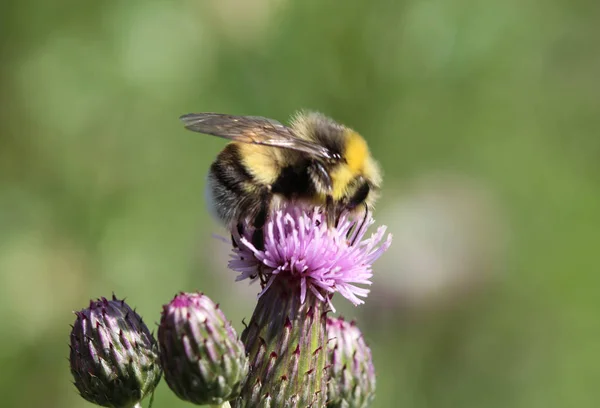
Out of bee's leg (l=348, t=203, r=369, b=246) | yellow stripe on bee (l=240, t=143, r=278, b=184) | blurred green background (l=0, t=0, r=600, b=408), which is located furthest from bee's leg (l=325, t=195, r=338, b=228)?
blurred green background (l=0, t=0, r=600, b=408)

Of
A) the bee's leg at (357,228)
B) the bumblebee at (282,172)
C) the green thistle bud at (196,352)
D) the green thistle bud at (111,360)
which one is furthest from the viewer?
the bee's leg at (357,228)

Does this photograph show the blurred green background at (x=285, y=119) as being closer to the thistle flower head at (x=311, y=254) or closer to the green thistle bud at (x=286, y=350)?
A: the thistle flower head at (x=311, y=254)

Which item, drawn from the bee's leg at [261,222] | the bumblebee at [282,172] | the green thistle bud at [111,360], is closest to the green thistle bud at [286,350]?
the bee's leg at [261,222]

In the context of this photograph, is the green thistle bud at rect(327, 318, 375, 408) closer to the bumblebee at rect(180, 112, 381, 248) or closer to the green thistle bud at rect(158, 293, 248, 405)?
the bumblebee at rect(180, 112, 381, 248)

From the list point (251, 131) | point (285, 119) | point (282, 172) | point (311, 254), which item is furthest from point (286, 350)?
point (285, 119)

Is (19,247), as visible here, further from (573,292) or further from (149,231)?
(573,292)

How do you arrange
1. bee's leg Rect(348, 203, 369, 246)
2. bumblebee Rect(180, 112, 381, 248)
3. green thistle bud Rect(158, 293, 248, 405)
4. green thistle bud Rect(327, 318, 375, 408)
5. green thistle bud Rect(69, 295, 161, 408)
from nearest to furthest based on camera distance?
1. green thistle bud Rect(158, 293, 248, 405)
2. green thistle bud Rect(69, 295, 161, 408)
3. bumblebee Rect(180, 112, 381, 248)
4. bee's leg Rect(348, 203, 369, 246)
5. green thistle bud Rect(327, 318, 375, 408)
